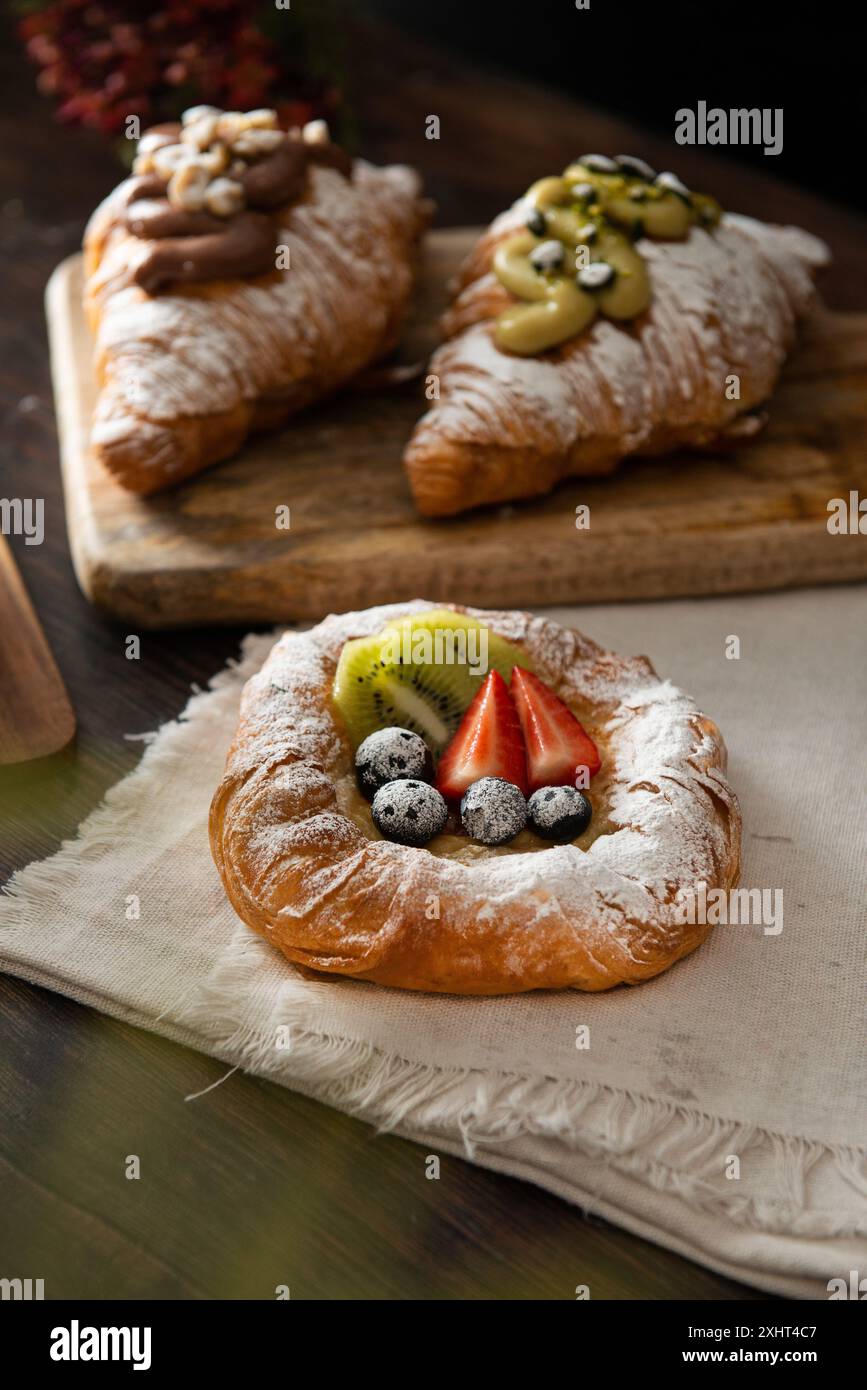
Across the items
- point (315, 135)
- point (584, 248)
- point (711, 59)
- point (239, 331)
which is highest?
point (711, 59)

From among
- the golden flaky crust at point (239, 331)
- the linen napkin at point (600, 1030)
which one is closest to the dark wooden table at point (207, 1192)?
the linen napkin at point (600, 1030)

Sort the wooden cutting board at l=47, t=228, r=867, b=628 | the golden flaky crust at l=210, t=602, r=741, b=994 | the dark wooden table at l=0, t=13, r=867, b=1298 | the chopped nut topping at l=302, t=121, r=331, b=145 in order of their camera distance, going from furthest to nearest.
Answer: the chopped nut topping at l=302, t=121, r=331, b=145
the wooden cutting board at l=47, t=228, r=867, b=628
the golden flaky crust at l=210, t=602, r=741, b=994
the dark wooden table at l=0, t=13, r=867, b=1298

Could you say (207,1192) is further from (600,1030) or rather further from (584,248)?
(584,248)

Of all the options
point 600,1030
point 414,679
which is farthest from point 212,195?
point 600,1030

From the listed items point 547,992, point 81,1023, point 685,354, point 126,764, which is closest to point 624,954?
point 547,992

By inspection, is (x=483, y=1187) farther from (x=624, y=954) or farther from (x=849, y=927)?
(x=849, y=927)

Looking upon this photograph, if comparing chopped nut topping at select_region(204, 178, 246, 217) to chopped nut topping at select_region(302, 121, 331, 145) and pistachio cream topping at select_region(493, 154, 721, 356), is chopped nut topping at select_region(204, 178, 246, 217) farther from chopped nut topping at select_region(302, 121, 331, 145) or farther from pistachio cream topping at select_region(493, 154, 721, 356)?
pistachio cream topping at select_region(493, 154, 721, 356)

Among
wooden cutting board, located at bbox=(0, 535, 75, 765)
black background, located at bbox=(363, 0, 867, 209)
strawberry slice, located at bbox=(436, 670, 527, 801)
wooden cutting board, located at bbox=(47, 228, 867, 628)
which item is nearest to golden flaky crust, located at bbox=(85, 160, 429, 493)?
wooden cutting board, located at bbox=(47, 228, 867, 628)

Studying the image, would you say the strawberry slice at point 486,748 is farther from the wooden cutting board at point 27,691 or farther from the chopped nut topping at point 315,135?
the chopped nut topping at point 315,135
